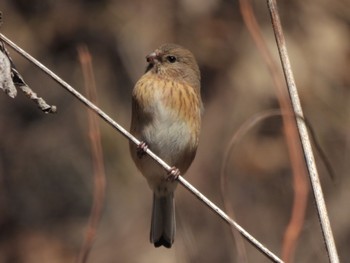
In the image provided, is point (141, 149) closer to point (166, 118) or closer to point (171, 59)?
point (166, 118)

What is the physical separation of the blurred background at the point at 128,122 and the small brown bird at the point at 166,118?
5.41 ft

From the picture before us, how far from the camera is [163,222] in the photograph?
4168 millimetres

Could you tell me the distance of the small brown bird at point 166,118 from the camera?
13.0 ft

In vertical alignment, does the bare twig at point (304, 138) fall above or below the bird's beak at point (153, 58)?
below

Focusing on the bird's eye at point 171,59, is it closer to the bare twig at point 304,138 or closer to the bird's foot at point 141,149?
the bird's foot at point 141,149

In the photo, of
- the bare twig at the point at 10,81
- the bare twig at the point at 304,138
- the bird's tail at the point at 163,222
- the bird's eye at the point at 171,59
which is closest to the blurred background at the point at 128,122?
the bird's tail at the point at 163,222

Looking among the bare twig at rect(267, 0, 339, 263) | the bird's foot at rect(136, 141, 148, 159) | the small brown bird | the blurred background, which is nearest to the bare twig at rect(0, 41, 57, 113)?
the bare twig at rect(267, 0, 339, 263)

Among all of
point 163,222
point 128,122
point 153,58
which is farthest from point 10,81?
point 128,122

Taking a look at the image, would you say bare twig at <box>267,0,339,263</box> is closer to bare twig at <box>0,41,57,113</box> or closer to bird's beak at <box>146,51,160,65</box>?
bare twig at <box>0,41,57,113</box>

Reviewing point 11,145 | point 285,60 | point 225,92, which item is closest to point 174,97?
point 285,60

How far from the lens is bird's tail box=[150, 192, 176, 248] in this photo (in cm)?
412

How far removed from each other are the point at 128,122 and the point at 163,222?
231cm

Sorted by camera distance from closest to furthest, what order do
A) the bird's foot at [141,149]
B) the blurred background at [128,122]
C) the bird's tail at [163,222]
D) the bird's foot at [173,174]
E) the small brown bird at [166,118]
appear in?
the bird's foot at [141,149] < the bird's foot at [173,174] < the small brown bird at [166,118] < the bird's tail at [163,222] < the blurred background at [128,122]

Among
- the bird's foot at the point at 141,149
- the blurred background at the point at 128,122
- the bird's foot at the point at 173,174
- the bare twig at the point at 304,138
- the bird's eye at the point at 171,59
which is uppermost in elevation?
the blurred background at the point at 128,122
